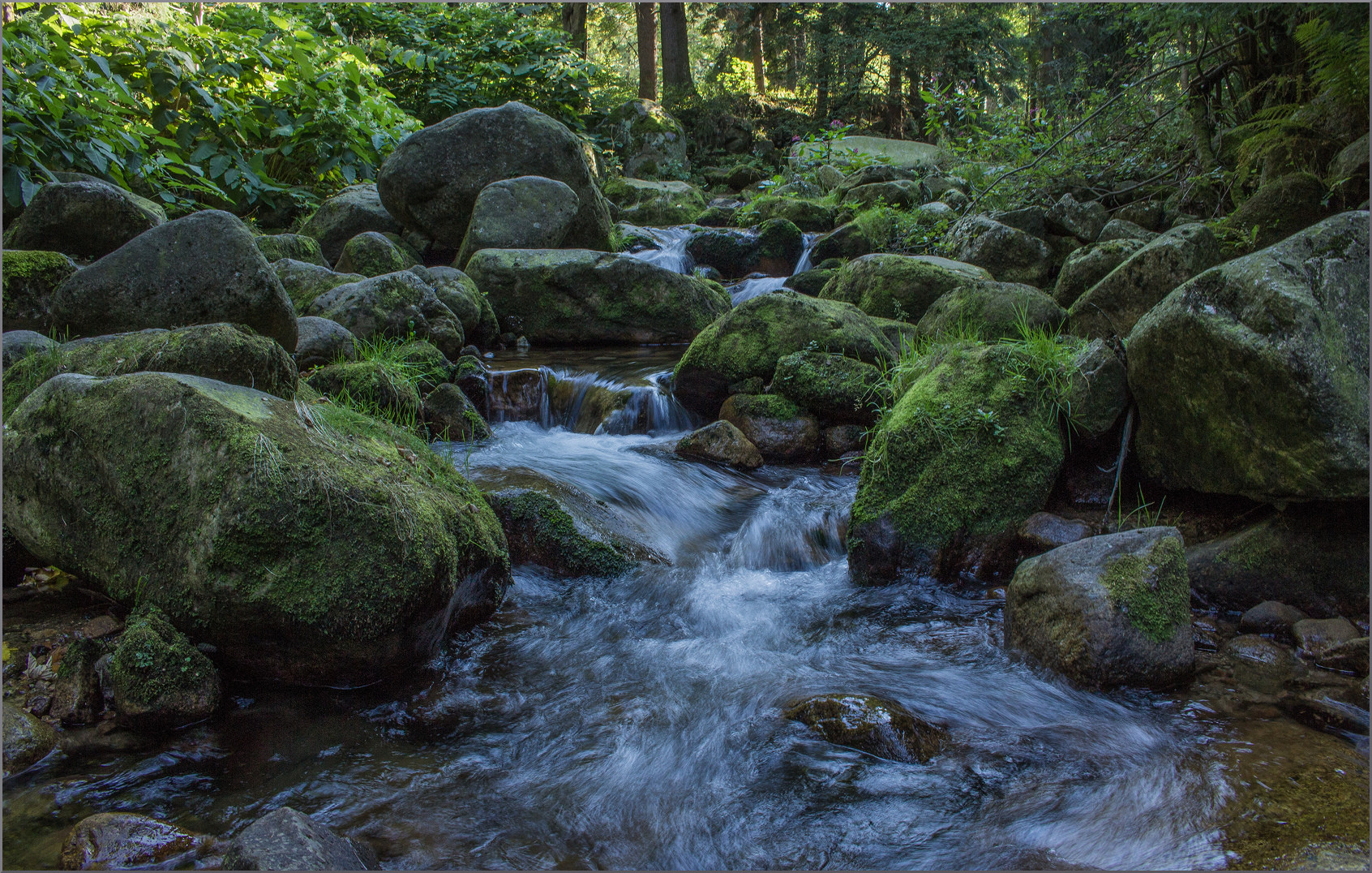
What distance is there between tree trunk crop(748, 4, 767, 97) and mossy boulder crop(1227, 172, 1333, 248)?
19249 mm

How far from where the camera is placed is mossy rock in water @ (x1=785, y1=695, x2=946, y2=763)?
285 cm

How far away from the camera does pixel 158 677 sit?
9.03 feet

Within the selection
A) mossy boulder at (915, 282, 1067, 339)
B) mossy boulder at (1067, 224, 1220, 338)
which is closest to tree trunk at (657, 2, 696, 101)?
mossy boulder at (915, 282, 1067, 339)

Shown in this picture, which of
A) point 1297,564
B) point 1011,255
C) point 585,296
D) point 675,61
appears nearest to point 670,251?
point 585,296

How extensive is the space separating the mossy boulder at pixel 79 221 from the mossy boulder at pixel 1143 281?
24.5ft

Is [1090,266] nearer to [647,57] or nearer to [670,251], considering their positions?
[670,251]

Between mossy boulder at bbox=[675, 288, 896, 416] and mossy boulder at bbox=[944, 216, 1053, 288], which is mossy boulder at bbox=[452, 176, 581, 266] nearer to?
mossy boulder at bbox=[675, 288, 896, 416]

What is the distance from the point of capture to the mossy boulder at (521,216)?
9977 millimetres

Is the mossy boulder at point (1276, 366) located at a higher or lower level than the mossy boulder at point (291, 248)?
lower

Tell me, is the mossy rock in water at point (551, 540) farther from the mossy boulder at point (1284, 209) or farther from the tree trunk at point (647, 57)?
the tree trunk at point (647, 57)

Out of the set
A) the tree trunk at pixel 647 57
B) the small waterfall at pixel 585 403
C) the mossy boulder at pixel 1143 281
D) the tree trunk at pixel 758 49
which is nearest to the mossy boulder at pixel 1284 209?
the mossy boulder at pixel 1143 281

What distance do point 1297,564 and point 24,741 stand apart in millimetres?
5193

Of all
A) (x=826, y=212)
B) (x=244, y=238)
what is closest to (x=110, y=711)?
(x=244, y=238)

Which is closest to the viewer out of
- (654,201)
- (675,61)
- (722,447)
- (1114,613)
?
(1114,613)
